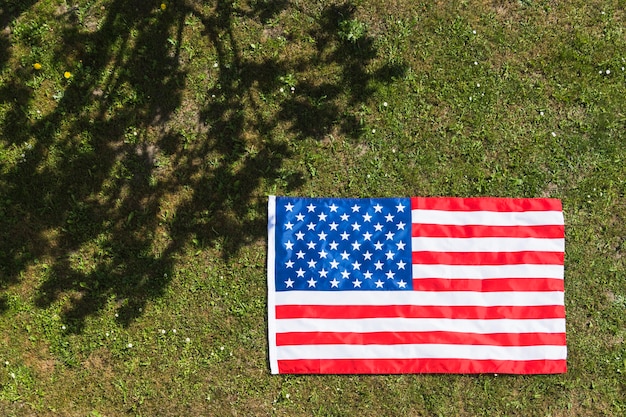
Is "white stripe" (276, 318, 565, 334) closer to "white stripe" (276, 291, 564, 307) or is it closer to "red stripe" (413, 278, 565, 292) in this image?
"white stripe" (276, 291, 564, 307)

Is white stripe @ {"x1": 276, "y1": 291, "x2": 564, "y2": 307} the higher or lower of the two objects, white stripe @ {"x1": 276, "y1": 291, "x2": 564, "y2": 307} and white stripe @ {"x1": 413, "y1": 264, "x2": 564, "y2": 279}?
the lower

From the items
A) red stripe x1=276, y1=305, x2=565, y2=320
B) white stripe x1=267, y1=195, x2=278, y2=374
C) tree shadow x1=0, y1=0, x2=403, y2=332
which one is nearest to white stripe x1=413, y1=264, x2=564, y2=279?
red stripe x1=276, y1=305, x2=565, y2=320

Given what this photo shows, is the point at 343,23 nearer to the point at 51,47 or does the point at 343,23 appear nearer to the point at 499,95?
the point at 499,95

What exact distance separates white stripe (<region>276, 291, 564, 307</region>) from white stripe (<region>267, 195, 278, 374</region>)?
10cm

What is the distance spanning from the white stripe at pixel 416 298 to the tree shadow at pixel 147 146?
942 millimetres

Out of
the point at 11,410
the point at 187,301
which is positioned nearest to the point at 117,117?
the point at 187,301

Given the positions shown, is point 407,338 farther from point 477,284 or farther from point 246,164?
point 246,164

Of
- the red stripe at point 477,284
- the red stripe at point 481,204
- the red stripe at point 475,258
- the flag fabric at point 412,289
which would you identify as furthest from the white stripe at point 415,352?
the red stripe at point 481,204

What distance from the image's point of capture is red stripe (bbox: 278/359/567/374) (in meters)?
5.87

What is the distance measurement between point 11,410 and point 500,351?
5857 mm

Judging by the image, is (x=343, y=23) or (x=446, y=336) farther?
(x=343, y=23)

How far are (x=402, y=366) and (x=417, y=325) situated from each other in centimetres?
51

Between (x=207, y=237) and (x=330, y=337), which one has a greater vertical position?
(x=207, y=237)

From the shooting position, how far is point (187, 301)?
604cm
